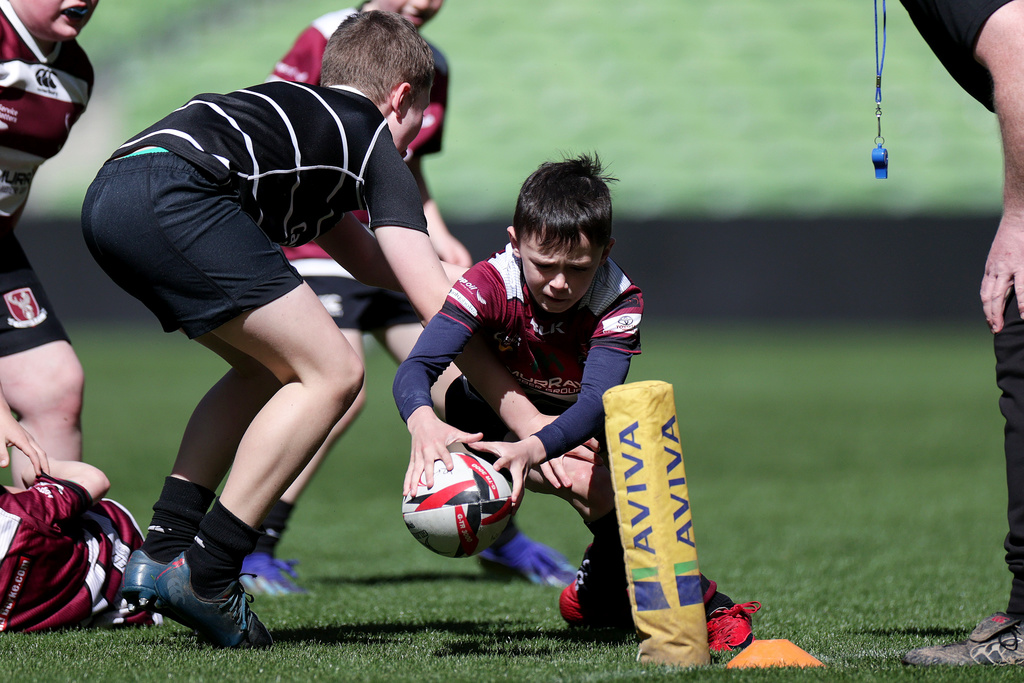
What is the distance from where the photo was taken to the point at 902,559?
4.26m

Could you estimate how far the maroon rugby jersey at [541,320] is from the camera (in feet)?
9.08

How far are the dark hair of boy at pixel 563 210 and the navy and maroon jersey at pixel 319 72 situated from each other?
5.09 ft

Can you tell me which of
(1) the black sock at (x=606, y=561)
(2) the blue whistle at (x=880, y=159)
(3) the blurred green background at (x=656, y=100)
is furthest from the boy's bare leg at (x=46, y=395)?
(3) the blurred green background at (x=656, y=100)

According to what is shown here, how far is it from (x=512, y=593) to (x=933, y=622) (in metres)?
1.43

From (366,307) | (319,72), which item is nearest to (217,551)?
(366,307)

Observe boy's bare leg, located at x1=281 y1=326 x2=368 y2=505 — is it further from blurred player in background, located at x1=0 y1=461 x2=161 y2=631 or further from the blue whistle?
the blue whistle

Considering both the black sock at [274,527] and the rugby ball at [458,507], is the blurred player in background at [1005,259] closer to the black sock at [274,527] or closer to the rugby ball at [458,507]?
the rugby ball at [458,507]

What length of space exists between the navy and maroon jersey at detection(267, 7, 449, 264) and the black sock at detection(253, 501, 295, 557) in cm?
93

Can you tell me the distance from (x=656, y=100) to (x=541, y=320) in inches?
604

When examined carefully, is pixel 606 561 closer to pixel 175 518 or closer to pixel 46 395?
pixel 175 518

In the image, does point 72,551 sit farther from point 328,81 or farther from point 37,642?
point 328,81

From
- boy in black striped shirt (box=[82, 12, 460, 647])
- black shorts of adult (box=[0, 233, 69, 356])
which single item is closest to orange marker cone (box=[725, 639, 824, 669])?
boy in black striped shirt (box=[82, 12, 460, 647])

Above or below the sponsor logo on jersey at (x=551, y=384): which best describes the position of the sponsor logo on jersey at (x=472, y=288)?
above

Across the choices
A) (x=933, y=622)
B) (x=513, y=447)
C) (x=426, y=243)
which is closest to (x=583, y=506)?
(x=513, y=447)
